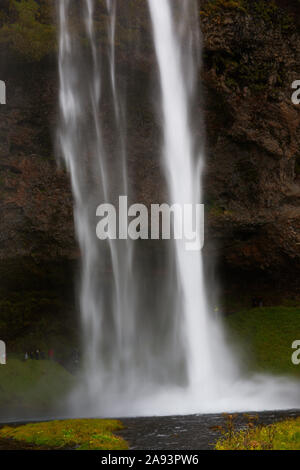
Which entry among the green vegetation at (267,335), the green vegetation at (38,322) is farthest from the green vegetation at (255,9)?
the green vegetation at (38,322)

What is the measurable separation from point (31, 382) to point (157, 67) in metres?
→ 20.8

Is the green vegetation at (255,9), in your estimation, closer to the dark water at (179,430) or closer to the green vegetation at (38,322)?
the green vegetation at (38,322)

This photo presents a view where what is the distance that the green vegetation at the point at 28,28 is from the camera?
29875 mm

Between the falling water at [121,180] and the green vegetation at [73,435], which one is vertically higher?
the falling water at [121,180]

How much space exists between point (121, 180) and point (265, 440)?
71.4ft

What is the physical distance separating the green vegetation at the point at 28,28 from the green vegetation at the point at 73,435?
21.6m

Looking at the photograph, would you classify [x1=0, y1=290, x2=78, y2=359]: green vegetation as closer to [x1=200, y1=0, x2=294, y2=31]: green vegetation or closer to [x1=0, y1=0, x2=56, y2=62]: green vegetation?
[x1=0, y1=0, x2=56, y2=62]: green vegetation

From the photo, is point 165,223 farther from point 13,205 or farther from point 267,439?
point 267,439

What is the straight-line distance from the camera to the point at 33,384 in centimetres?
2877

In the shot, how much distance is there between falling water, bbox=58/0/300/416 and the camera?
31094 mm

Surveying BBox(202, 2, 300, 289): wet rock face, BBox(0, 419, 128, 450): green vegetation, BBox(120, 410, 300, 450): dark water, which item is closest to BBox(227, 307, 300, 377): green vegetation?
BBox(202, 2, 300, 289): wet rock face

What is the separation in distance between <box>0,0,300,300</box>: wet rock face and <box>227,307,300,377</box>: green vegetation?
3625 mm

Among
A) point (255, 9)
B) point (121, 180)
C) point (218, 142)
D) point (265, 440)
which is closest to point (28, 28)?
point (121, 180)

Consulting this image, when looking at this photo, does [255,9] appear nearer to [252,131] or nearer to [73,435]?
[252,131]
